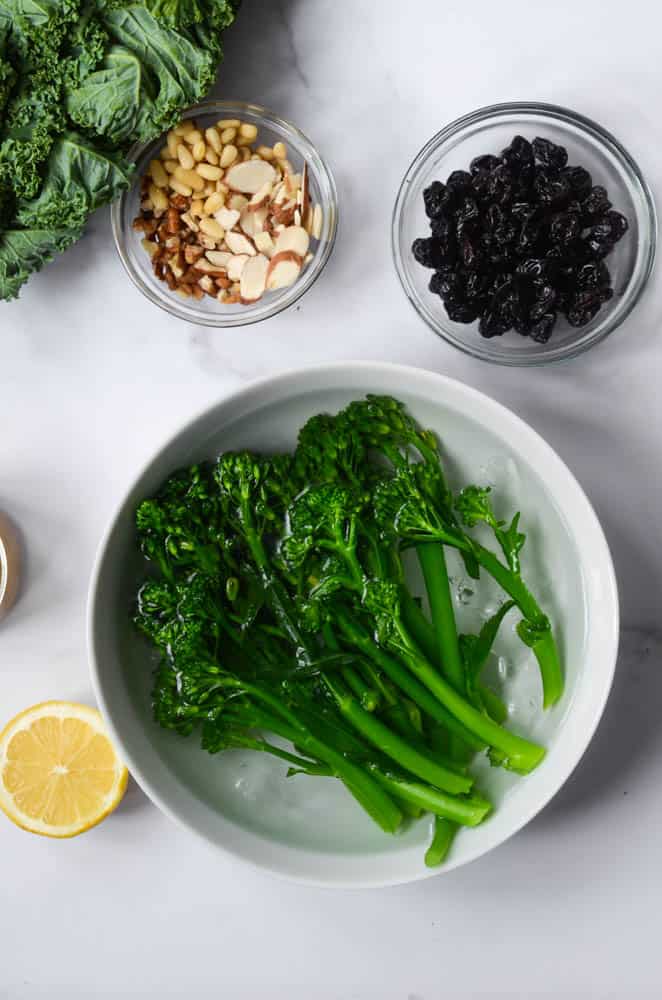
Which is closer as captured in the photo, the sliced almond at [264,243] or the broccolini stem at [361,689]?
the broccolini stem at [361,689]

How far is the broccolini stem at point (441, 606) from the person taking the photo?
162 cm

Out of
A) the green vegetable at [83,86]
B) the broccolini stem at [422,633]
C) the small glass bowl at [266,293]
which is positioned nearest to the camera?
the green vegetable at [83,86]

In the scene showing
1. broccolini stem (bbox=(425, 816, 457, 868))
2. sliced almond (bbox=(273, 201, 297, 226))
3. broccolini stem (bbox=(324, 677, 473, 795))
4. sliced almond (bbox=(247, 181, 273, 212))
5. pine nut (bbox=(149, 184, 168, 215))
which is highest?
pine nut (bbox=(149, 184, 168, 215))

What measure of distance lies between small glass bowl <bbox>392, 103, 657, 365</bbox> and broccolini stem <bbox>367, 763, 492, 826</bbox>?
0.76 m

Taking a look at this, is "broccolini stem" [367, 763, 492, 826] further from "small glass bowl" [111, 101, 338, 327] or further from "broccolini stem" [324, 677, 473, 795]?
"small glass bowl" [111, 101, 338, 327]

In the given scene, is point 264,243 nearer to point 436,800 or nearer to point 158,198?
point 158,198

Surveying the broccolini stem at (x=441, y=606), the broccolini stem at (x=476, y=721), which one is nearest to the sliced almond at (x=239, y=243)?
the broccolini stem at (x=441, y=606)

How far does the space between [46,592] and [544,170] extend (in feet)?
3.96

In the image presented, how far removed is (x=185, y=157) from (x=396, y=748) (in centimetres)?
112

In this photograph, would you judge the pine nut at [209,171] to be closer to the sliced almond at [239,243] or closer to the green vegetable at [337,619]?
the sliced almond at [239,243]

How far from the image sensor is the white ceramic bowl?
1.59 metres

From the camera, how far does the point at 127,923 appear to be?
1.86 meters

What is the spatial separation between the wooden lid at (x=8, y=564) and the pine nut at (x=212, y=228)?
68 centimetres

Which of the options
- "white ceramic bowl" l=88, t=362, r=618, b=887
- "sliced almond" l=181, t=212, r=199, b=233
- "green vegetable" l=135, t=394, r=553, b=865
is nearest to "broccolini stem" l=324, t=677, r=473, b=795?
"green vegetable" l=135, t=394, r=553, b=865
